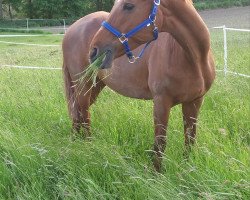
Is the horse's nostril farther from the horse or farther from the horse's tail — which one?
the horse's tail

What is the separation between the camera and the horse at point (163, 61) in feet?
8.39

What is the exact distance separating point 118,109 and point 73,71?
64 cm

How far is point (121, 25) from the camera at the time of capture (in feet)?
8.38

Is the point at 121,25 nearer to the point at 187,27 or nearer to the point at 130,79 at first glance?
the point at 187,27

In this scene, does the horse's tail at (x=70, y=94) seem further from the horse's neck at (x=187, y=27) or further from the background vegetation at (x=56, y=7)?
the background vegetation at (x=56, y=7)

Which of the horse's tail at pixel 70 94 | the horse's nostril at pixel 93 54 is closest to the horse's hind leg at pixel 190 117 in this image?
the horse's nostril at pixel 93 54

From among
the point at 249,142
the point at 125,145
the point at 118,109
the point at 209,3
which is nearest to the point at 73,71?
the point at 118,109

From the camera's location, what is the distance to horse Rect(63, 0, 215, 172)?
2.56 metres

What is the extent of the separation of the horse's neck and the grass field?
A: 2.16 feet

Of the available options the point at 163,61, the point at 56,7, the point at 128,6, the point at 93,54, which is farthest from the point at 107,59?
the point at 56,7

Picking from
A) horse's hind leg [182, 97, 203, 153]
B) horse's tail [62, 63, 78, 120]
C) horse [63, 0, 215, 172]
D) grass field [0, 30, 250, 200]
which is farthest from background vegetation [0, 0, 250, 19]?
horse's hind leg [182, 97, 203, 153]

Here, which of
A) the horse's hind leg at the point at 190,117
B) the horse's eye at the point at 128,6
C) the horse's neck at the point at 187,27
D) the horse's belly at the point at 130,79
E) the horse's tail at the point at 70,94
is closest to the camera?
the horse's eye at the point at 128,6

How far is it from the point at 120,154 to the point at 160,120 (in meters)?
0.43

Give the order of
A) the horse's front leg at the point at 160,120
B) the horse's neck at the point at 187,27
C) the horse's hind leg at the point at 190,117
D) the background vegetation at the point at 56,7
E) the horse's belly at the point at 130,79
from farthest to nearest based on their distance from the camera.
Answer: the background vegetation at the point at 56,7, the horse's belly at the point at 130,79, the horse's hind leg at the point at 190,117, the horse's front leg at the point at 160,120, the horse's neck at the point at 187,27
